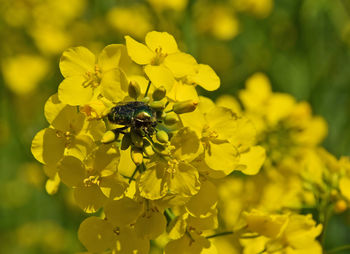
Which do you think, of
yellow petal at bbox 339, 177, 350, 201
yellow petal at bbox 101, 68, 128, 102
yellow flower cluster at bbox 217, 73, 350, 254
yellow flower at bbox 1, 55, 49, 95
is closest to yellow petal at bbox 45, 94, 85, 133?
yellow petal at bbox 101, 68, 128, 102

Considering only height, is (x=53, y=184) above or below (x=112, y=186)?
below

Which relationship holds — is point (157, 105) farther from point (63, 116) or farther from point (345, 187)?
point (345, 187)

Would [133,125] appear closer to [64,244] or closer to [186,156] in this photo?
[186,156]

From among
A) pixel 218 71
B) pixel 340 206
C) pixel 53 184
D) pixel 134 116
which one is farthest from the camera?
pixel 218 71

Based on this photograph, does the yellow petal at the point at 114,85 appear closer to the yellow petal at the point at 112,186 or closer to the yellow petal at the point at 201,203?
the yellow petal at the point at 112,186

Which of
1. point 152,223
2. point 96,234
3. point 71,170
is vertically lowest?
point 96,234

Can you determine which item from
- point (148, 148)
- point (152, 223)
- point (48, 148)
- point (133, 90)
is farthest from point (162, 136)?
point (48, 148)

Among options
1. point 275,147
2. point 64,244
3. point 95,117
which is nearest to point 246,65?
point 275,147

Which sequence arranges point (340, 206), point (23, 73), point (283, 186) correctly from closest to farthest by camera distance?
point (340, 206)
point (283, 186)
point (23, 73)
